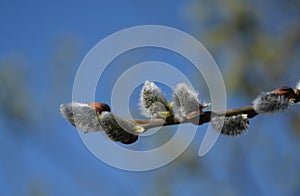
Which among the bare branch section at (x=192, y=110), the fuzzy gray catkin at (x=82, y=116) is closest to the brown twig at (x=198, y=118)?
the bare branch section at (x=192, y=110)

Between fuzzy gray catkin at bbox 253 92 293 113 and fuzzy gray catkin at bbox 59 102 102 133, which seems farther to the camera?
fuzzy gray catkin at bbox 253 92 293 113

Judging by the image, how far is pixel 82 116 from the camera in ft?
3.70

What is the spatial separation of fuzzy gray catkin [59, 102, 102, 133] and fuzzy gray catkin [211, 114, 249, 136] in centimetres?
25

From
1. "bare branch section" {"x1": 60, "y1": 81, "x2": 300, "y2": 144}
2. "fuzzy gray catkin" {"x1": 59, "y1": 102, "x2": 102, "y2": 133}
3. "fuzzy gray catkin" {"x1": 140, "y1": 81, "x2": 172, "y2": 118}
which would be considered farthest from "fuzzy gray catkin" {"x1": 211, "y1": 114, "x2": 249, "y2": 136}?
"fuzzy gray catkin" {"x1": 59, "y1": 102, "x2": 102, "y2": 133}

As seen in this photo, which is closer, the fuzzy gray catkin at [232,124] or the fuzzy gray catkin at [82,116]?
the fuzzy gray catkin at [82,116]

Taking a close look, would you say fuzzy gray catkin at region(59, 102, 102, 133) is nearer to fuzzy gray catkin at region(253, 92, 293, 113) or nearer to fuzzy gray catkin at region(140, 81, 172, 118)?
fuzzy gray catkin at region(140, 81, 172, 118)

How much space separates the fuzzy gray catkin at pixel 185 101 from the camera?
1.22 m

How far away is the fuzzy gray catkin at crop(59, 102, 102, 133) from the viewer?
3.63ft

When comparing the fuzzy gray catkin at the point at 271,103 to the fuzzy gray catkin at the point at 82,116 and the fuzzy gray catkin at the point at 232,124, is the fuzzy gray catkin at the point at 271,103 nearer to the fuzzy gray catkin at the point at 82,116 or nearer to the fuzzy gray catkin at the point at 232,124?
the fuzzy gray catkin at the point at 232,124

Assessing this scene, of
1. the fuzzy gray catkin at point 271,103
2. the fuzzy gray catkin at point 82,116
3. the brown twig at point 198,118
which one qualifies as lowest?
the fuzzy gray catkin at point 82,116

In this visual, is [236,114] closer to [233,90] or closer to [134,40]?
[134,40]

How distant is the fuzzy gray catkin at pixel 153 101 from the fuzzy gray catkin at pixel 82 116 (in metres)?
0.13

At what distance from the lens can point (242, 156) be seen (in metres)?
4.42

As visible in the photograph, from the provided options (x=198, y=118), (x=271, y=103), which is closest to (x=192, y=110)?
(x=198, y=118)
